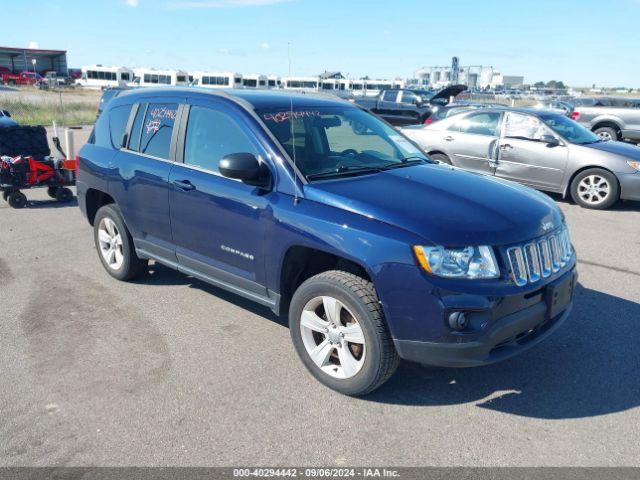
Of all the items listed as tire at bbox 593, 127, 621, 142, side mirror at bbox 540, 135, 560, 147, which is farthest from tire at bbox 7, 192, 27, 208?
tire at bbox 593, 127, 621, 142

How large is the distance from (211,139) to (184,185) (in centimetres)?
42

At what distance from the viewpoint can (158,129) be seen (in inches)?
193

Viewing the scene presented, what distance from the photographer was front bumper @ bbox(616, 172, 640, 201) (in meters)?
8.95

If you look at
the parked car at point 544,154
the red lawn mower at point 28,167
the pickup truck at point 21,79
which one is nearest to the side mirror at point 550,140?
the parked car at point 544,154

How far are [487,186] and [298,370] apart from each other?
188 cm

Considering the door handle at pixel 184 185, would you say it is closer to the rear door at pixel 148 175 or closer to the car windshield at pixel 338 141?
the rear door at pixel 148 175

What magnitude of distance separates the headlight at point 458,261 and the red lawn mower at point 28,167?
794 centimetres

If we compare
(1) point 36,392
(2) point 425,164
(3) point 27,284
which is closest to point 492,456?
(2) point 425,164

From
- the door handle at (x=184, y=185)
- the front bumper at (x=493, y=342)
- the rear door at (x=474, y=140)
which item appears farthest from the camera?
the rear door at (x=474, y=140)

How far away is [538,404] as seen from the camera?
354 cm

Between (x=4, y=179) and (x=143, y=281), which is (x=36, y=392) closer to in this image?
(x=143, y=281)

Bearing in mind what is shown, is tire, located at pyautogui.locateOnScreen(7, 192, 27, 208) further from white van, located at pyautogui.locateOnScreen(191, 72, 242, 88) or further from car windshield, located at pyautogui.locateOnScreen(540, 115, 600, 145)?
white van, located at pyautogui.locateOnScreen(191, 72, 242, 88)

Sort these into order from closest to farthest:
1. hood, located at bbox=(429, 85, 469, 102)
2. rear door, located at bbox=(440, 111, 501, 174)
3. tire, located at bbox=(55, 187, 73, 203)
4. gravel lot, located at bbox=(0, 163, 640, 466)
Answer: gravel lot, located at bbox=(0, 163, 640, 466)
tire, located at bbox=(55, 187, 73, 203)
rear door, located at bbox=(440, 111, 501, 174)
hood, located at bbox=(429, 85, 469, 102)

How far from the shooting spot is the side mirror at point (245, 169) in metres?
3.73
